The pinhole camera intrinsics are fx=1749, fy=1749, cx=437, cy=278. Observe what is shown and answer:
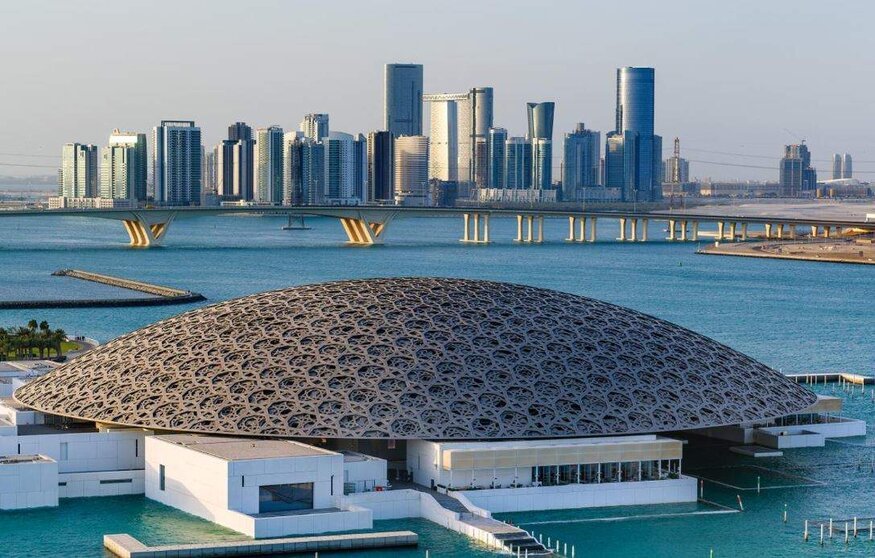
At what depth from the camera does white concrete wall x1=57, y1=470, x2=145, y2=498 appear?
118 ft

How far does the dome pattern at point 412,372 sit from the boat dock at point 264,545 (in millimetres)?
4270

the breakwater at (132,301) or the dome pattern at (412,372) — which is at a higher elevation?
the dome pattern at (412,372)

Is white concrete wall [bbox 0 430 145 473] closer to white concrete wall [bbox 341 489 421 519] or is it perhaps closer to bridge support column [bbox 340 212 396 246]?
white concrete wall [bbox 341 489 421 519]

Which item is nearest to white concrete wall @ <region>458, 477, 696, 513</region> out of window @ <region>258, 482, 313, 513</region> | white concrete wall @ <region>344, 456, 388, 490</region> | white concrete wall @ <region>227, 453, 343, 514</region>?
white concrete wall @ <region>344, 456, 388, 490</region>

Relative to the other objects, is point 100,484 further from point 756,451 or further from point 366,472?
point 756,451

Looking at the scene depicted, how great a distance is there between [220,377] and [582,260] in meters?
96.6

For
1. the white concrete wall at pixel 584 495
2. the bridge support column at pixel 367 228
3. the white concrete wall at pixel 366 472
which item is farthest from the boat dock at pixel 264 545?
the bridge support column at pixel 367 228

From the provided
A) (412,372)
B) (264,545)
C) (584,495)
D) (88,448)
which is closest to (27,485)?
(88,448)

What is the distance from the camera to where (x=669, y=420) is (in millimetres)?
37812

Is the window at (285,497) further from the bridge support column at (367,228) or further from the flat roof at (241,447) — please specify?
the bridge support column at (367,228)

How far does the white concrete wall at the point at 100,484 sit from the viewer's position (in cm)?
3597

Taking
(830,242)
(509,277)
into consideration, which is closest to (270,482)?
(509,277)

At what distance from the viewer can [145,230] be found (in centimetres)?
14288

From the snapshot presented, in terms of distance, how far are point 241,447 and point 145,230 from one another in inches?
4335
